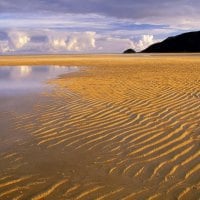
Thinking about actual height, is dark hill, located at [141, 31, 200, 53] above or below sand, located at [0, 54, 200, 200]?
below

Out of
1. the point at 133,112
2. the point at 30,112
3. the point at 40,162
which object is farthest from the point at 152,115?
the point at 40,162

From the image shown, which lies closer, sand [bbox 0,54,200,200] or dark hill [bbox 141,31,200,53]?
sand [bbox 0,54,200,200]

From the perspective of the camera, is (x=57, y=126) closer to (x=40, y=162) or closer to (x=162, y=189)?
(x=40, y=162)

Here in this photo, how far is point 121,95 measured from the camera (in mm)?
10695

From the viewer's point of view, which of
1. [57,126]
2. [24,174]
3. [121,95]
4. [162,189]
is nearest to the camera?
[162,189]

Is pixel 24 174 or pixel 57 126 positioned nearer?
pixel 24 174

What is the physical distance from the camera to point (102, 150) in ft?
17.6

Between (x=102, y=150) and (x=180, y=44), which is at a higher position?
(x=102, y=150)

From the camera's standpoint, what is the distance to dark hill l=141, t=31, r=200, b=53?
152 m

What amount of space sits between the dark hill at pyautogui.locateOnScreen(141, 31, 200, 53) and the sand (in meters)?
143

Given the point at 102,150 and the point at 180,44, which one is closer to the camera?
the point at 102,150

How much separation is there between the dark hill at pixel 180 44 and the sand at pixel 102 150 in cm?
14345

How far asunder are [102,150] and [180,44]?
16186cm

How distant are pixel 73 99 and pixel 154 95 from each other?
2.33m
